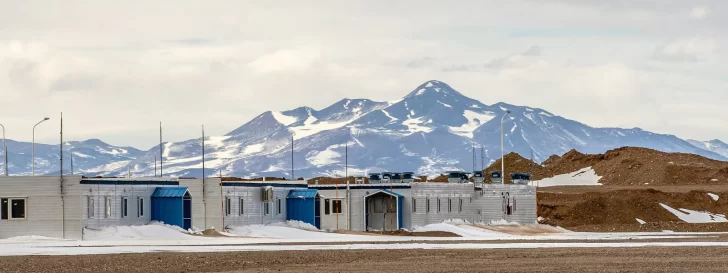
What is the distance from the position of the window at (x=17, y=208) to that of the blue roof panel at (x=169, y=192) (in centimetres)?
947

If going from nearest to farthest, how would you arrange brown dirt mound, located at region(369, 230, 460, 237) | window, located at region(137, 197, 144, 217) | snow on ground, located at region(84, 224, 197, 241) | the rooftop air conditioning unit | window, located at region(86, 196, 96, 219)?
snow on ground, located at region(84, 224, 197, 241) < window, located at region(86, 196, 96, 219) < window, located at region(137, 197, 144, 217) < brown dirt mound, located at region(369, 230, 460, 237) < the rooftop air conditioning unit

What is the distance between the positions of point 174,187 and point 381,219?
1900 centimetres

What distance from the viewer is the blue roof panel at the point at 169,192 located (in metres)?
81.8

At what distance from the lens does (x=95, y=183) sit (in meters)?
76.7

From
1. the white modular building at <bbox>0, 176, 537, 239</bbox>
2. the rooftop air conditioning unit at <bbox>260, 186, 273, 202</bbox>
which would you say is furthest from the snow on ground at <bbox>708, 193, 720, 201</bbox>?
the rooftop air conditioning unit at <bbox>260, 186, 273, 202</bbox>

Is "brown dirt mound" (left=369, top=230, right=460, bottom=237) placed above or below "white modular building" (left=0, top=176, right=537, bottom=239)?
below

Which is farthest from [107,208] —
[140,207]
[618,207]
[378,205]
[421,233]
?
[618,207]

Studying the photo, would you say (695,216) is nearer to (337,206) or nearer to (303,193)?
(337,206)

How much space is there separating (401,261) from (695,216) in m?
84.1

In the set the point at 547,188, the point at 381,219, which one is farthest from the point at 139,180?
the point at 547,188

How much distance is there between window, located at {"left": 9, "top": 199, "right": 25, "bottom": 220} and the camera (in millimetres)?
74500

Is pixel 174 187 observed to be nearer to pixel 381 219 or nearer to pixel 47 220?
pixel 47 220

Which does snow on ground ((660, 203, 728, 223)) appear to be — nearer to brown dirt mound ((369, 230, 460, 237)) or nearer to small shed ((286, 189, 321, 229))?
brown dirt mound ((369, 230, 460, 237))

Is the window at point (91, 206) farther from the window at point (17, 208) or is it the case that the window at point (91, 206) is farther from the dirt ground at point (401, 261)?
the dirt ground at point (401, 261)
